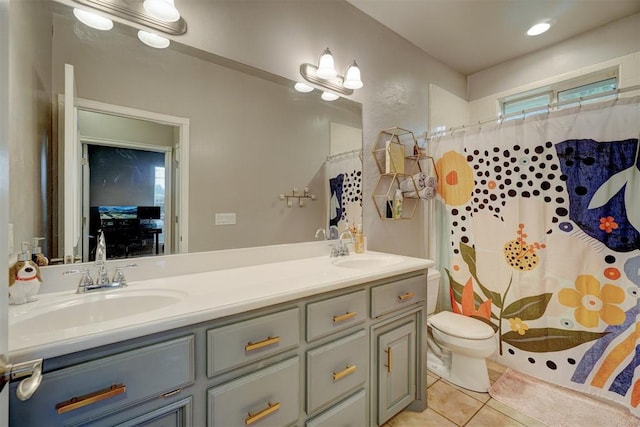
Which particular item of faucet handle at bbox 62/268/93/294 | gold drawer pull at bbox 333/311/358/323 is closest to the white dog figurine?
faucet handle at bbox 62/268/93/294

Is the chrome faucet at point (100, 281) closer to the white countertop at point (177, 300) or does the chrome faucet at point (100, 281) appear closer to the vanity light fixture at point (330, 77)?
the white countertop at point (177, 300)

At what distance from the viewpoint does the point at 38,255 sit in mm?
990

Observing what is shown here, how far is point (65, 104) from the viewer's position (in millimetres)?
1057

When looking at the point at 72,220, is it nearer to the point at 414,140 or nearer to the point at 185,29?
the point at 185,29

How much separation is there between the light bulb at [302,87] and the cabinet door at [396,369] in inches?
58.2

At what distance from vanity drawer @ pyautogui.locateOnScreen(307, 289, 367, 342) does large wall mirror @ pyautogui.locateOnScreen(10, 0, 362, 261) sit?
1.98 feet

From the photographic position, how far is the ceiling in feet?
6.39

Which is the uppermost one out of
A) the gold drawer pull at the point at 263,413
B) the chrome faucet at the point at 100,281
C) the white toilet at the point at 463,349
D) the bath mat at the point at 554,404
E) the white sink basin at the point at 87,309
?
the chrome faucet at the point at 100,281

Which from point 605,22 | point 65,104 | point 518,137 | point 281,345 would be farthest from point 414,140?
point 65,104

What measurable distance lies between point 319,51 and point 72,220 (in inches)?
63.8

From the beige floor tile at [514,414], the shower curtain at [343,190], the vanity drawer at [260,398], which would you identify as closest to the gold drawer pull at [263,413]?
the vanity drawer at [260,398]

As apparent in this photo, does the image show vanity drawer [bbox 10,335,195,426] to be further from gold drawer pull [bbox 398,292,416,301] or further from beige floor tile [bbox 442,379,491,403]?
beige floor tile [bbox 442,379,491,403]

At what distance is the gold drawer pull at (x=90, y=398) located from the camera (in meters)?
0.65

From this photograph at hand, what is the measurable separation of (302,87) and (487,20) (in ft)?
5.32
